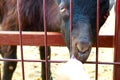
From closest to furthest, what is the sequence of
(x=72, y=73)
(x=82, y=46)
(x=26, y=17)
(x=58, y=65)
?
(x=72, y=73) → (x=82, y=46) → (x=26, y=17) → (x=58, y=65)

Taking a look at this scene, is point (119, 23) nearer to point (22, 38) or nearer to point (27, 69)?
point (22, 38)

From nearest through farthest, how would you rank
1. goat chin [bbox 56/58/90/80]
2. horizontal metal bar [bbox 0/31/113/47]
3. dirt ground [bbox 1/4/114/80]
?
goat chin [bbox 56/58/90/80]
horizontal metal bar [bbox 0/31/113/47]
dirt ground [bbox 1/4/114/80]

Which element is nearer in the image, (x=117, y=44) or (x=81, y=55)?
(x=81, y=55)

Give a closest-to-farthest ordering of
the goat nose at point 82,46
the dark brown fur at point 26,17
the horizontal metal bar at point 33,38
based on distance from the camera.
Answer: the goat nose at point 82,46 → the horizontal metal bar at point 33,38 → the dark brown fur at point 26,17

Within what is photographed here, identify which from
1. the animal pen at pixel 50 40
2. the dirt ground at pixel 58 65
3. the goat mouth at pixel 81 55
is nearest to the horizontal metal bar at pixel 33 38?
the animal pen at pixel 50 40

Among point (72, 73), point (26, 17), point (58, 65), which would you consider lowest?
point (58, 65)

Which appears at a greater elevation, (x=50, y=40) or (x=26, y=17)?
(x=26, y=17)

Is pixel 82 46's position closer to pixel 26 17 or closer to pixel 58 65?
pixel 26 17

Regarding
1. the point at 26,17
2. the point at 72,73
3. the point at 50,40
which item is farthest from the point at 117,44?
the point at 26,17

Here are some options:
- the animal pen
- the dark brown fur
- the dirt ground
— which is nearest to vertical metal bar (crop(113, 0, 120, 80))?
A: the animal pen

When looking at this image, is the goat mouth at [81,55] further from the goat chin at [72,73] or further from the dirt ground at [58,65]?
the dirt ground at [58,65]

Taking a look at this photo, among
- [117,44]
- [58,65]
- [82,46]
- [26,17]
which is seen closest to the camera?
[82,46]

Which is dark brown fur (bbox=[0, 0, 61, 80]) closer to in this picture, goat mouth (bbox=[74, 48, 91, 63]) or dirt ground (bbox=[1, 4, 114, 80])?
dirt ground (bbox=[1, 4, 114, 80])

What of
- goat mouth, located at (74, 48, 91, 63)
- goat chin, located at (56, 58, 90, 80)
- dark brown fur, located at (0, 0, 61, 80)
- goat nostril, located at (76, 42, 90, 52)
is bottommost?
goat chin, located at (56, 58, 90, 80)
